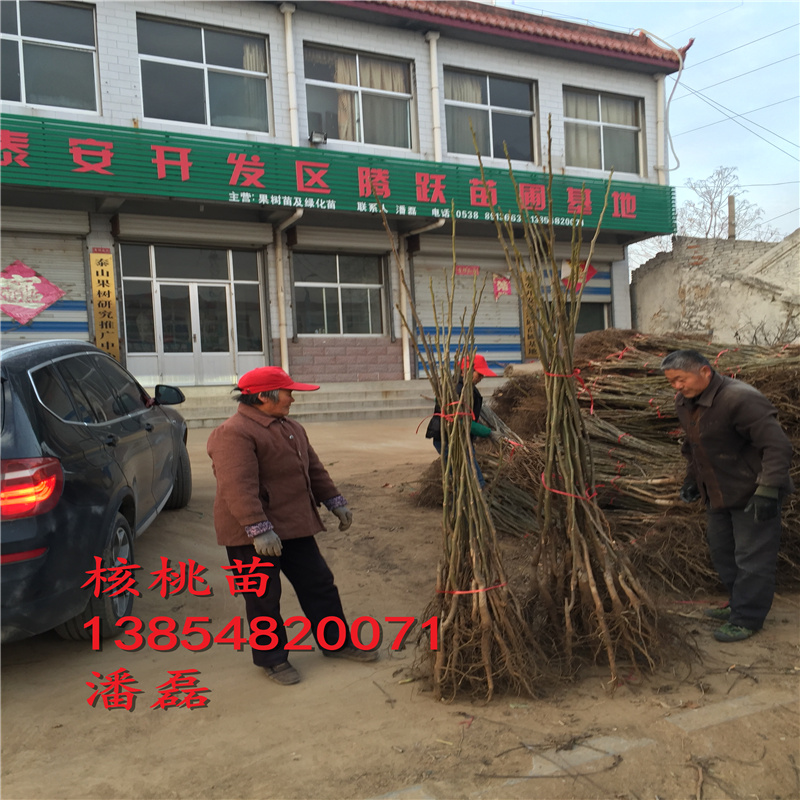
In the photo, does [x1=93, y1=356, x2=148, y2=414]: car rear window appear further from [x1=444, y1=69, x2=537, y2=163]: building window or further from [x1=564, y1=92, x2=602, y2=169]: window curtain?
[x1=564, y1=92, x2=602, y2=169]: window curtain

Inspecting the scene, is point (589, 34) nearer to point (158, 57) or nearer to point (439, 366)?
point (158, 57)

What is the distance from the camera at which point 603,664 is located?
3398mm

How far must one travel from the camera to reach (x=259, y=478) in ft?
11.6

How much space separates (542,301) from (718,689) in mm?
1870

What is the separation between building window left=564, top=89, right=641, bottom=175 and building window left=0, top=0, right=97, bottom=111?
34.6 feet

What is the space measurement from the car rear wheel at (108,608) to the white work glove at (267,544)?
893 millimetres

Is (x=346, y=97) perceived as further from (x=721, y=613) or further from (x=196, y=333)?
(x=721, y=613)

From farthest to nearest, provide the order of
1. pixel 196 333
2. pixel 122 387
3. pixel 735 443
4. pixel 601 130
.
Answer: pixel 601 130, pixel 196 333, pixel 122 387, pixel 735 443

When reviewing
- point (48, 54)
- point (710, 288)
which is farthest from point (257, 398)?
point (710, 288)

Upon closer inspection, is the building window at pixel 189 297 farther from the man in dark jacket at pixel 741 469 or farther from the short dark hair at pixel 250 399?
the man in dark jacket at pixel 741 469

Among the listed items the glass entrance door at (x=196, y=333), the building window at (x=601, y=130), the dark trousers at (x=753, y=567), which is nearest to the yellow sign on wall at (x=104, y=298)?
the glass entrance door at (x=196, y=333)

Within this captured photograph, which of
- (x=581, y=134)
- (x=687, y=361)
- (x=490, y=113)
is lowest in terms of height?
(x=687, y=361)

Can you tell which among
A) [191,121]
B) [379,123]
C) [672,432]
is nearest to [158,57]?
[191,121]

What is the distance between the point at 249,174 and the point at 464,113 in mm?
5697
